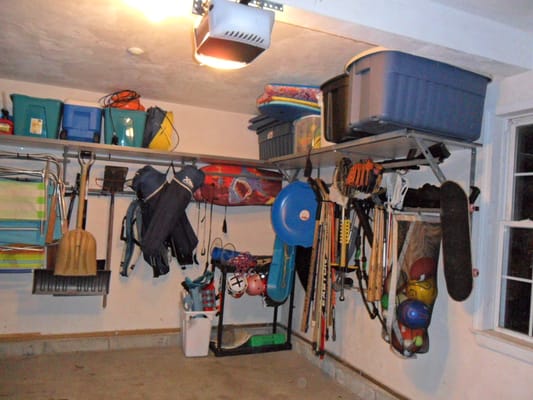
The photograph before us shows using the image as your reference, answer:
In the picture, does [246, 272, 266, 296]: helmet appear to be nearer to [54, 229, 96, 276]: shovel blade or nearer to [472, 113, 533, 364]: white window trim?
[54, 229, 96, 276]: shovel blade

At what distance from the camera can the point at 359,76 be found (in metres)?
2.29

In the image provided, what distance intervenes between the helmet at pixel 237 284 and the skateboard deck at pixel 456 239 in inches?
83.3

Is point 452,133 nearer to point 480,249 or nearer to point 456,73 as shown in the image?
point 456,73

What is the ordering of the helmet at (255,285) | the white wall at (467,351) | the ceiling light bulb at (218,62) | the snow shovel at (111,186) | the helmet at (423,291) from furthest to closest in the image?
the helmet at (255,285) → the snow shovel at (111,186) → the helmet at (423,291) → the white wall at (467,351) → the ceiling light bulb at (218,62)

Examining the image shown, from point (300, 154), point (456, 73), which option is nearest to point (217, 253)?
point (300, 154)

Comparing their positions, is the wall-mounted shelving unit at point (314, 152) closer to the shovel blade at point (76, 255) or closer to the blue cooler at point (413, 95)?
the blue cooler at point (413, 95)

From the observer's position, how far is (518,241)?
7.79 ft

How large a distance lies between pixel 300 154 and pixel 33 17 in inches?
77.9

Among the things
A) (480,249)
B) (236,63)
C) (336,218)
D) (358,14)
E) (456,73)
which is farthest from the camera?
(336,218)

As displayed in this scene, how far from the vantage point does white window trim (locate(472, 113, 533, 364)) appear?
2.41 meters

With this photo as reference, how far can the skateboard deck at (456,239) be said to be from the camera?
7.22 feet

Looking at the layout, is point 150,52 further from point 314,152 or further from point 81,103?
point 314,152

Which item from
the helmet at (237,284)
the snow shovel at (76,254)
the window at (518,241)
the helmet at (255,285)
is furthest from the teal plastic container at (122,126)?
the window at (518,241)

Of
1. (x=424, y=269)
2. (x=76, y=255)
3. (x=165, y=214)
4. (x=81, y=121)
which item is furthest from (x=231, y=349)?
(x=81, y=121)
